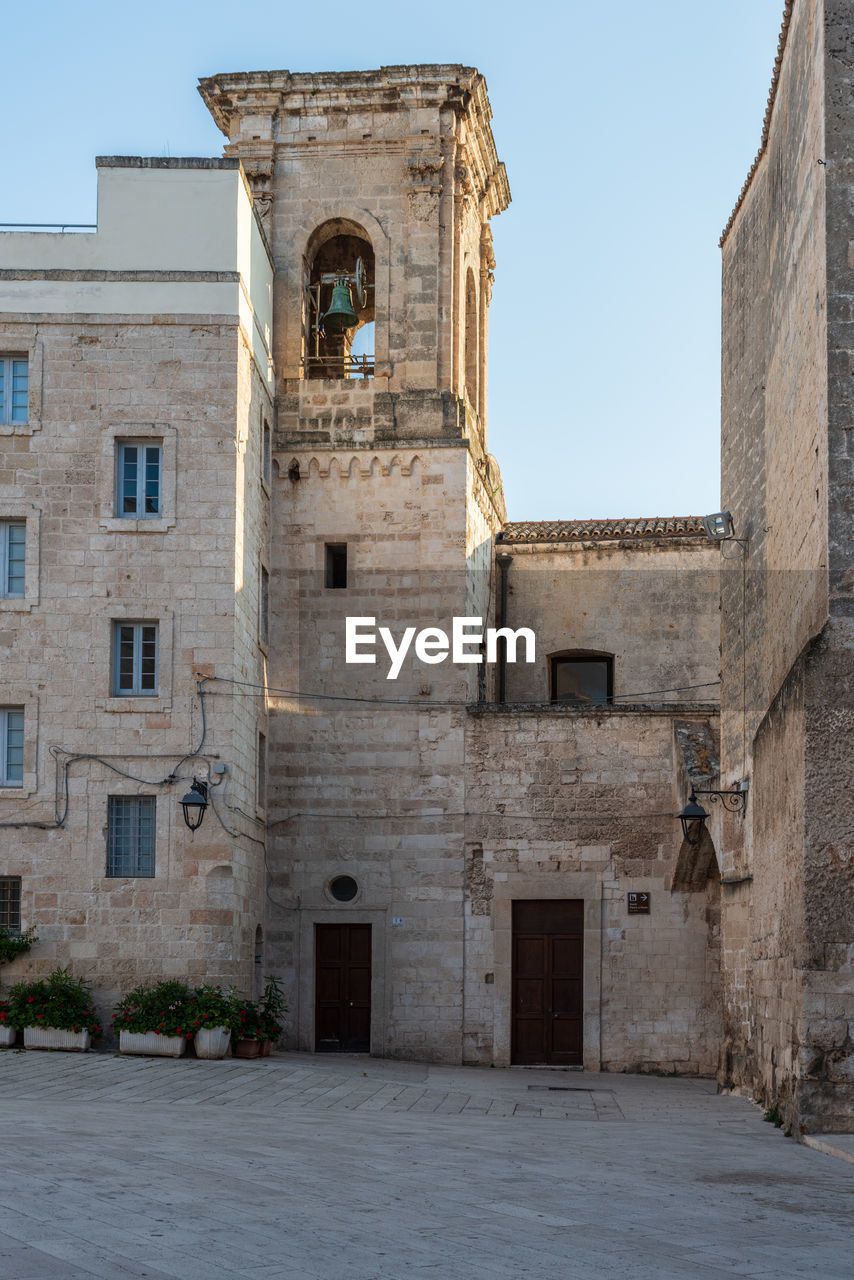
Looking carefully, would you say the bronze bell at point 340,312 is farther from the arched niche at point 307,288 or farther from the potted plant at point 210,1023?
the potted plant at point 210,1023

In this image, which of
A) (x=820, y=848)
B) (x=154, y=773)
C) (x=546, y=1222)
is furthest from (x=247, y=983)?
(x=546, y=1222)

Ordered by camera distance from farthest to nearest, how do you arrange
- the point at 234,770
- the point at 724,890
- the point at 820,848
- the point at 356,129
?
1. the point at 356,129
2. the point at 234,770
3. the point at 724,890
4. the point at 820,848

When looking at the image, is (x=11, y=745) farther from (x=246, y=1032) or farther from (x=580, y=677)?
(x=580, y=677)

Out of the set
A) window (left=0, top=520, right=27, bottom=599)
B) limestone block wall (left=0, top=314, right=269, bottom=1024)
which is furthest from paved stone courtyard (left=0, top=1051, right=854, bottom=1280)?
window (left=0, top=520, right=27, bottom=599)

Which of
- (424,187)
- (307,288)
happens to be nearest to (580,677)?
Result: (307,288)

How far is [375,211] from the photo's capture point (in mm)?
22375

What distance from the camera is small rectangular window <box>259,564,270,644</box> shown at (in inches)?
827

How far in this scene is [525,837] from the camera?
21.0m

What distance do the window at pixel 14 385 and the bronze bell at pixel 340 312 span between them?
464 centimetres

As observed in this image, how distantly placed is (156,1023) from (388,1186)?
879 centimetres

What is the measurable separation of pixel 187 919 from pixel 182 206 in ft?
27.7

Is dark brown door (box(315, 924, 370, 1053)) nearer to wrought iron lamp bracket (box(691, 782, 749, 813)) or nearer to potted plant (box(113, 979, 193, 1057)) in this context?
potted plant (box(113, 979, 193, 1057))

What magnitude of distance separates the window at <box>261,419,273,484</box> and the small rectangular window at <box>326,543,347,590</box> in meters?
1.31

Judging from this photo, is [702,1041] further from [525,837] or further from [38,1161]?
[38,1161]
